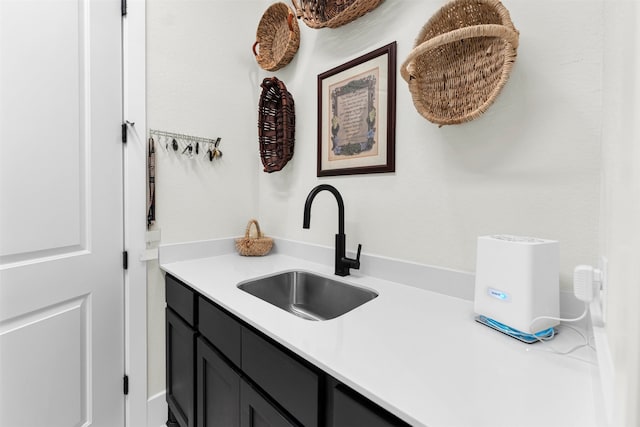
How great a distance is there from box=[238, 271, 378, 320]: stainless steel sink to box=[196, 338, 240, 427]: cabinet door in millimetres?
275

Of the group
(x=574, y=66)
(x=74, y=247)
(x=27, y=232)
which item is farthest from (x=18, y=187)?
(x=574, y=66)

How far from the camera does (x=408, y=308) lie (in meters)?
0.91

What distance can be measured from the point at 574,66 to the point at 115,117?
5.64 feet

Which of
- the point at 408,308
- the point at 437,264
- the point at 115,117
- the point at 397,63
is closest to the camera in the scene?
the point at 408,308

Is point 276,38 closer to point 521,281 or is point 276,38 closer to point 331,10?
point 331,10

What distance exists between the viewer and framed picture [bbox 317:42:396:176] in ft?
3.89

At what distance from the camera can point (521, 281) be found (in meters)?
0.68

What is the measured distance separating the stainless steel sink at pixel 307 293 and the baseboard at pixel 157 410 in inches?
32.6

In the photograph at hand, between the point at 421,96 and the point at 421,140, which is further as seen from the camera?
A: the point at 421,140

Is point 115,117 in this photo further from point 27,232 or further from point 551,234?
point 551,234

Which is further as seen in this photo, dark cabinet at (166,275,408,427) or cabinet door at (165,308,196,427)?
cabinet door at (165,308,196,427)

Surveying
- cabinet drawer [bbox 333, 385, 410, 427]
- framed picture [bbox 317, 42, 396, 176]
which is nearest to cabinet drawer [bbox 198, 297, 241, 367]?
cabinet drawer [bbox 333, 385, 410, 427]

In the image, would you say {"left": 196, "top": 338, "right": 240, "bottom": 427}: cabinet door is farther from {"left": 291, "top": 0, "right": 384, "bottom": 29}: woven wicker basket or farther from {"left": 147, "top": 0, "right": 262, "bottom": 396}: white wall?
{"left": 291, "top": 0, "right": 384, "bottom": 29}: woven wicker basket

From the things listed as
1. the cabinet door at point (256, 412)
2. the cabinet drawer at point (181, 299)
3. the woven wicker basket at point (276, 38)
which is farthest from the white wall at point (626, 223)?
the woven wicker basket at point (276, 38)
